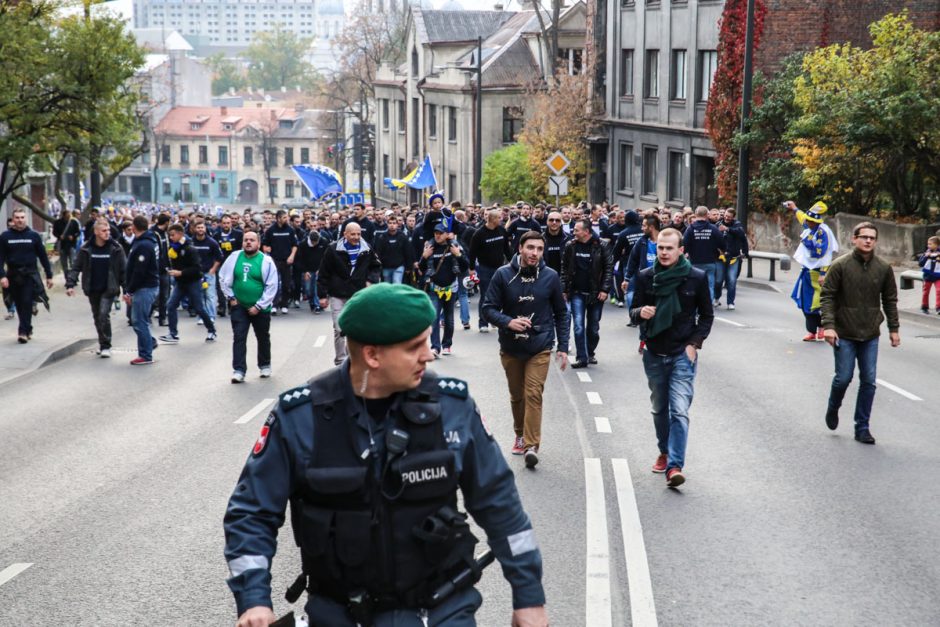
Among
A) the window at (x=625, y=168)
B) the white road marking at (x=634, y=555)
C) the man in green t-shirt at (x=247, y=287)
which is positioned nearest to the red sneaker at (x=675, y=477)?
the white road marking at (x=634, y=555)

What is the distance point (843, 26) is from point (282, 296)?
2242cm

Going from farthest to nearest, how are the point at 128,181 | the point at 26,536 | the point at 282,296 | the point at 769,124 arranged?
the point at 128,181, the point at 769,124, the point at 282,296, the point at 26,536

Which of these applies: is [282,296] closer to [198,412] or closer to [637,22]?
[198,412]

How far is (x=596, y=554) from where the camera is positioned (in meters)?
7.51

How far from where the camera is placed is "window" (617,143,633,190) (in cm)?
4803

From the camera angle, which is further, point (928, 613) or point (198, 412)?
point (198, 412)

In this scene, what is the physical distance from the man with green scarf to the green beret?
219 inches

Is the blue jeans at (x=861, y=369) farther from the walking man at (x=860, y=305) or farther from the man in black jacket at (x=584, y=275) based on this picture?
the man in black jacket at (x=584, y=275)

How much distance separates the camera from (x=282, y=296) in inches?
930

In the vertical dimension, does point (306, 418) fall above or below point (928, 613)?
above

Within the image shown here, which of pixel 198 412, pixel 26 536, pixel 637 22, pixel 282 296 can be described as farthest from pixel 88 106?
pixel 637 22

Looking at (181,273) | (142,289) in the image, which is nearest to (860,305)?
(142,289)

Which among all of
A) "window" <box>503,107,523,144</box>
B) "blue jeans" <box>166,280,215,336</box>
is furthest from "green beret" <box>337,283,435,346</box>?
"window" <box>503,107,523,144</box>

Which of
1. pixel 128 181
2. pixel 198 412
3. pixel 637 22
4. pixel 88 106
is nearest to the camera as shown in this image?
pixel 198 412
